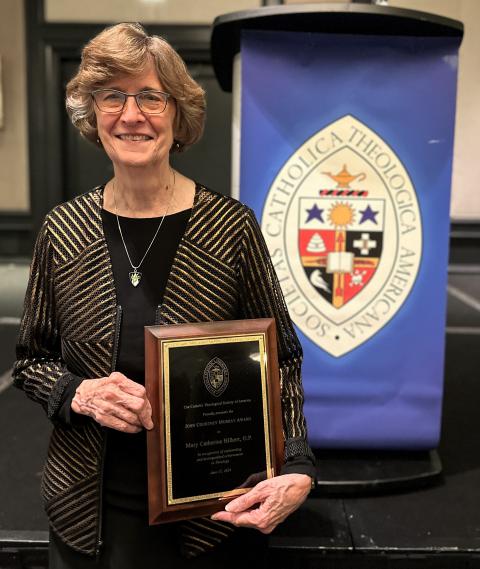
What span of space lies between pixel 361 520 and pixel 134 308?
0.99 metres

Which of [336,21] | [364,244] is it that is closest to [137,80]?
[336,21]

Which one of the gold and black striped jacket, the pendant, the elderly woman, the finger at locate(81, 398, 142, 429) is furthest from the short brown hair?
the finger at locate(81, 398, 142, 429)

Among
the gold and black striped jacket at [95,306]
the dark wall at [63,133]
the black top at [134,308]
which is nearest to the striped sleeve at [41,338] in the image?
the gold and black striped jacket at [95,306]

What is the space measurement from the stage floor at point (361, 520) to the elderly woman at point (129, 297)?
0.52 metres

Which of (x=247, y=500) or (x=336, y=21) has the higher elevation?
(x=336, y=21)

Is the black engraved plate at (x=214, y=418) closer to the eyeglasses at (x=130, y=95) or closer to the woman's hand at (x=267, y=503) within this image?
the woman's hand at (x=267, y=503)

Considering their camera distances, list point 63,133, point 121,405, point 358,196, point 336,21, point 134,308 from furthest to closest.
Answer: point 63,133
point 358,196
point 336,21
point 134,308
point 121,405

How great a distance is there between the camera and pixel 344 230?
5.87ft

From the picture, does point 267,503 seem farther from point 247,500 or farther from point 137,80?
point 137,80

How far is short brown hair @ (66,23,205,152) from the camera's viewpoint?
968 millimetres

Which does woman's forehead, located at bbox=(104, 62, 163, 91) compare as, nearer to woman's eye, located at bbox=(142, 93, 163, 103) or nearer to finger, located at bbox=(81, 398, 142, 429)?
woman's eye, located at bbox=(142, 93, 163, 103)

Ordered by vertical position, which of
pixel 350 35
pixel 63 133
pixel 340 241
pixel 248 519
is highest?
pixel 63 133

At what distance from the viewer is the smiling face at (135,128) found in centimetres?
99

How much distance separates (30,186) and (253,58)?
4.55m
